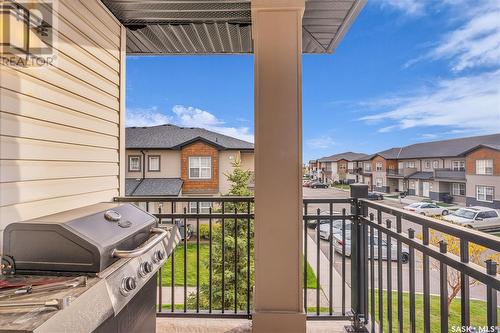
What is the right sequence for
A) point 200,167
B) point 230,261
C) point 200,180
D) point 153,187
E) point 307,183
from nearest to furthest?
point 307,183, point 153,187, point 230,261, point 200,180, point 200,167

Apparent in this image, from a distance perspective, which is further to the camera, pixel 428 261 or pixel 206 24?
pixel 206 24

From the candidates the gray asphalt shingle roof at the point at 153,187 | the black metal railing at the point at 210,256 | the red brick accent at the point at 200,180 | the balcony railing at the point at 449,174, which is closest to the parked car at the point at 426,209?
the balcony railing at the point at 449,174

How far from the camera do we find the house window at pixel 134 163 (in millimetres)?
3088

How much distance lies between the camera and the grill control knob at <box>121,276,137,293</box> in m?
0.98

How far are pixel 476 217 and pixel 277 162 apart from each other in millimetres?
1015

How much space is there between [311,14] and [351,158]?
118 centimetres

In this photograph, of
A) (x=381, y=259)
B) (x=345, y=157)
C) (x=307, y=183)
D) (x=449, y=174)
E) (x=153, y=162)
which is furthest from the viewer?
(x=153, y=162)

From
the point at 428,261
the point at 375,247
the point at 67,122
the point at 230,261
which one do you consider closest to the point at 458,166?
the point at 428,261

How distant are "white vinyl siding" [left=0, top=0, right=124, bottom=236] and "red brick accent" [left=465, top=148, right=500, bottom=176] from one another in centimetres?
219

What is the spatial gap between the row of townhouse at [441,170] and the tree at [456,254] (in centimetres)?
20

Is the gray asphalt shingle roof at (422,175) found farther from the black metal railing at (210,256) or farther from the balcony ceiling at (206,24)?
the balcony ceiling at (206,24)

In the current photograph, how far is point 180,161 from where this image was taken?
3977mm

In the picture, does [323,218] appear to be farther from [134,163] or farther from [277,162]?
[134,163]

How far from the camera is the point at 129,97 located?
8.39ft
